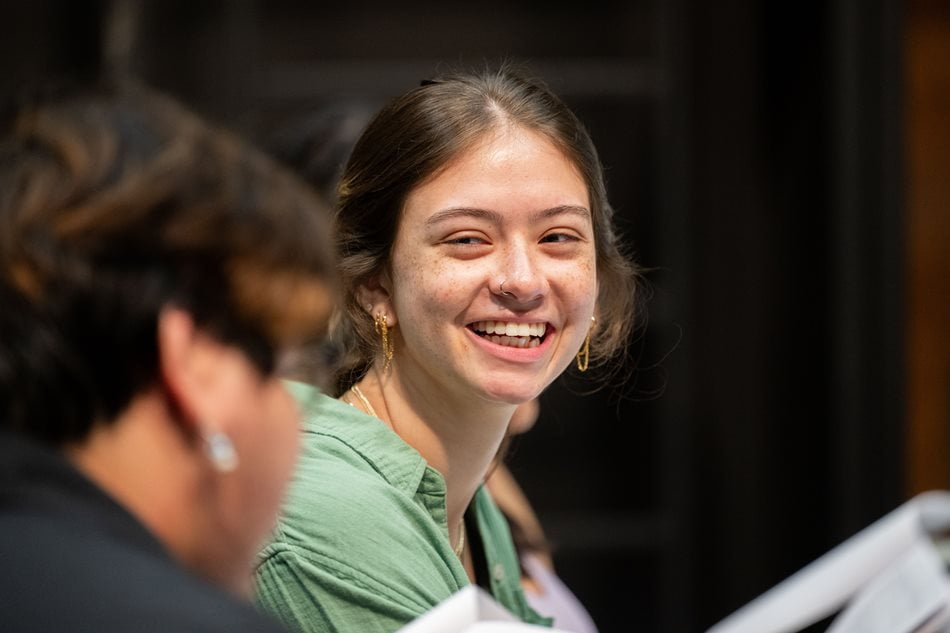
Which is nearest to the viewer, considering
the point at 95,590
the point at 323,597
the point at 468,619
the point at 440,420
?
the point at 95,590

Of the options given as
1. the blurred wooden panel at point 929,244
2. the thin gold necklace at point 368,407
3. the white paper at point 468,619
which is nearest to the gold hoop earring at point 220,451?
the white paper at point 468,619

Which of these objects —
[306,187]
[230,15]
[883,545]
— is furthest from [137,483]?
[230,15]

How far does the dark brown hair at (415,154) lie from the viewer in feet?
5.74

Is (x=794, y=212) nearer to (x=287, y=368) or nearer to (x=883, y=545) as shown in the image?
(x=883, y=545)

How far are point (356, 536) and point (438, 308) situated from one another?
0.29m

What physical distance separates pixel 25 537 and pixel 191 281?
19 centimetres

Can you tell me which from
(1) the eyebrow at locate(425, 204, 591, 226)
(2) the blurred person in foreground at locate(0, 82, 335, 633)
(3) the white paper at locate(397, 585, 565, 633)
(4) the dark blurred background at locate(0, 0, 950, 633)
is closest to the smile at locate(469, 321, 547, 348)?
(1) the eyebrow at locate(425, 204, 591, 226)

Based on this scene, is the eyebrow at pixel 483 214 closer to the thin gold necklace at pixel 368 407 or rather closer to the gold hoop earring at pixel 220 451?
the thin gold necklace at pixel 368 407

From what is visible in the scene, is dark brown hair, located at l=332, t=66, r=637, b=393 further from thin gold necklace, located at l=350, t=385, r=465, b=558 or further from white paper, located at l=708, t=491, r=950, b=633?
white paper, located at l=708, t=491, r=950, b=633

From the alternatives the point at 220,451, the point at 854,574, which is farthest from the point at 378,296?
the point at 220,451

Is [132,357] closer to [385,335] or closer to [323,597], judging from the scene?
[323,597]

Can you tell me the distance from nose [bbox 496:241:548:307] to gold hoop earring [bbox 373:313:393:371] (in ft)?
0.58

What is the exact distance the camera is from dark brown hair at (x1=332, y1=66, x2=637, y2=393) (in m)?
1.75

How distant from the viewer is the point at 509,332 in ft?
5.73
